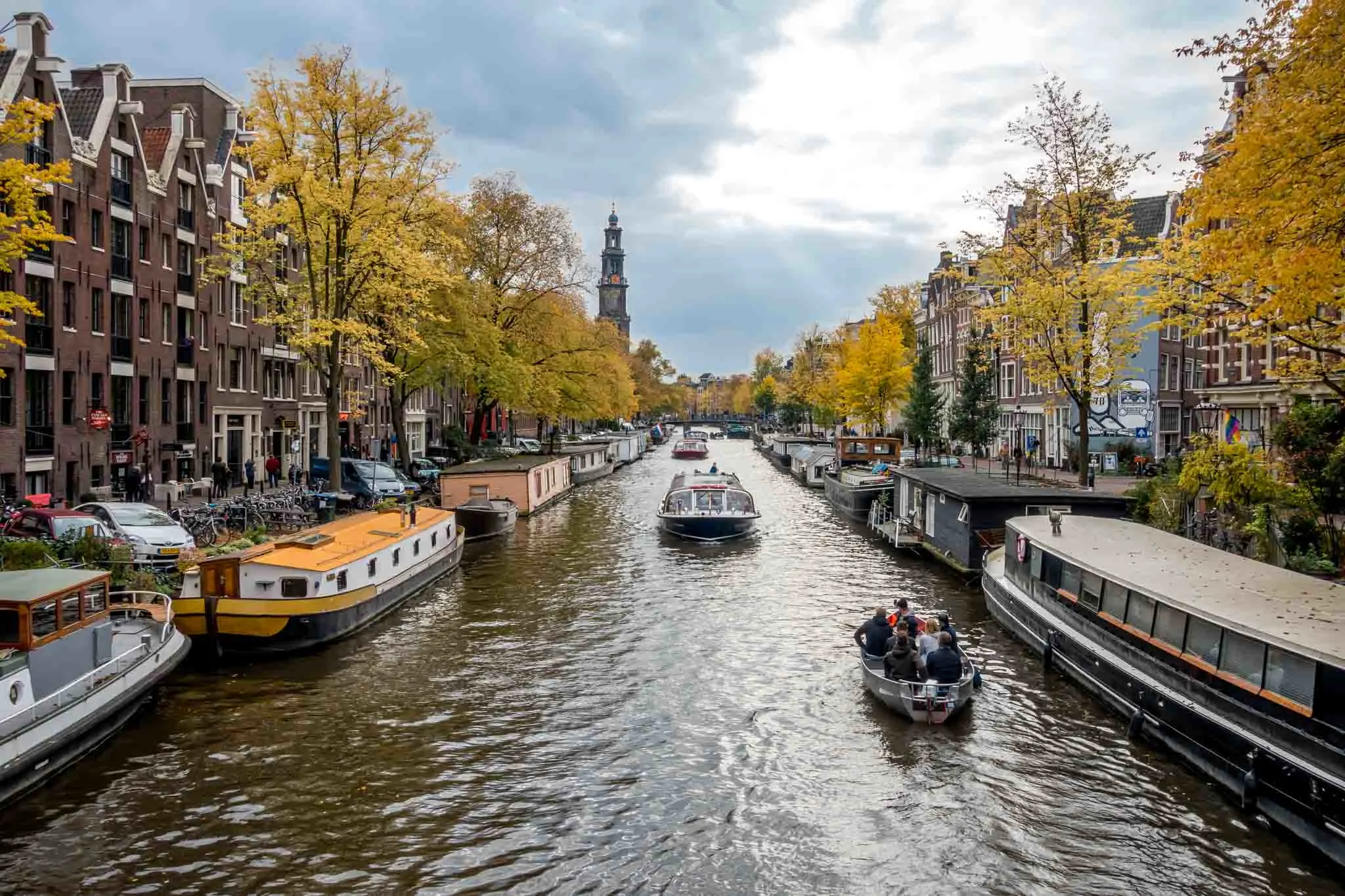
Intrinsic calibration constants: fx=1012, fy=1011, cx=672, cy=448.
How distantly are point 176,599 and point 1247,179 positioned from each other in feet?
69.7

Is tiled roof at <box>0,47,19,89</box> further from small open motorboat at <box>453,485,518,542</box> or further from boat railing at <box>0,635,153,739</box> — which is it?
boat railing at <box>0,635,153,739</box>

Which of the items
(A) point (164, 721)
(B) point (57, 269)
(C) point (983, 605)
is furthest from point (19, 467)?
(C) point (983, 605)

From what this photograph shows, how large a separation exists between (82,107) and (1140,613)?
4166 centimetres

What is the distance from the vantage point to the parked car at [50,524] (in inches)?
971

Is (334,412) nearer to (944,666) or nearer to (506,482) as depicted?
(506,482)

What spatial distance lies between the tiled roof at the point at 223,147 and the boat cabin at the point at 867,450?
124 ft

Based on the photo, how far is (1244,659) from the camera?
1388 centimetres

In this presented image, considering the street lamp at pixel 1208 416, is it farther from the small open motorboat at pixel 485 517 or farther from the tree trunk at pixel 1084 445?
the small open motorboat at pixel 485 517

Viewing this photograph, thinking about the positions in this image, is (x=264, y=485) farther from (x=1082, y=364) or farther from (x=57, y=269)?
(x=1082, y=364)

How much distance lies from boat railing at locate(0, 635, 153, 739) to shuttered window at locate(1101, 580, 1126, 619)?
55.3 feet

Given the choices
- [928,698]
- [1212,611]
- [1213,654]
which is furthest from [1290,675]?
[928,698]

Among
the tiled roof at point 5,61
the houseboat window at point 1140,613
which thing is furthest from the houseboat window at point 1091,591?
the tiled roof at point 5,61

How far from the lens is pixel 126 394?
4088 centimetres

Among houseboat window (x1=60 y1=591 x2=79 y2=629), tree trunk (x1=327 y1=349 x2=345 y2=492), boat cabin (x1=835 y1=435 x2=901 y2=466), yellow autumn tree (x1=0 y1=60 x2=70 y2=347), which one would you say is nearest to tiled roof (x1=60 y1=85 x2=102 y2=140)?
tree trunk (x1=327 y1=349 x2=345 y2=492)
